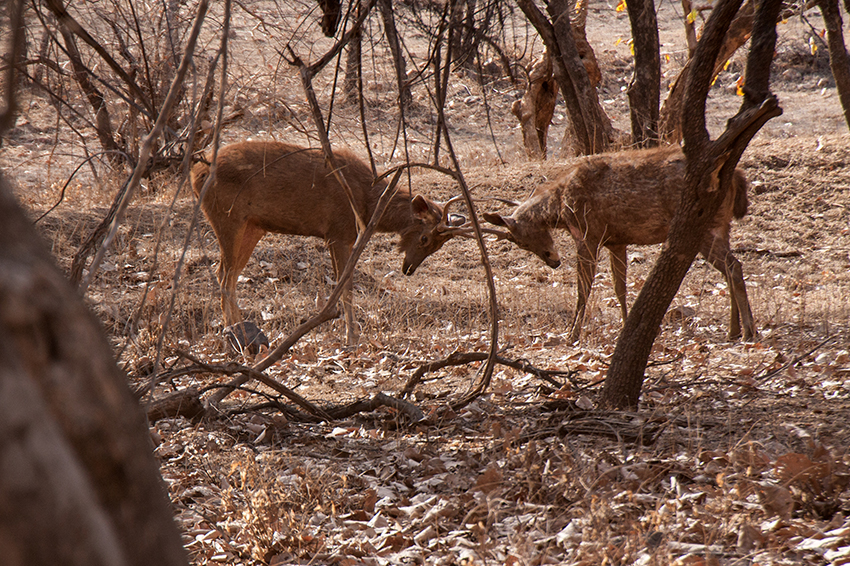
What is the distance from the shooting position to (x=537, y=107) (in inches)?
566

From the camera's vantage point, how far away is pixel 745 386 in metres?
4.31

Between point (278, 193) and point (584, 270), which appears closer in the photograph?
point (584, 270)

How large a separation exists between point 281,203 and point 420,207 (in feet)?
5.57

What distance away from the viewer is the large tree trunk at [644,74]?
37.7 ft

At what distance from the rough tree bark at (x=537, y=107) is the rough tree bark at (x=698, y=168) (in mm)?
10818

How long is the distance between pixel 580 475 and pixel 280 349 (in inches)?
72.4

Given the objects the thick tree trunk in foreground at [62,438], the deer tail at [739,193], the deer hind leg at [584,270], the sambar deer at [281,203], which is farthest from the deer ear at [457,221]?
the thick tree trunk in foreground at [62,438]

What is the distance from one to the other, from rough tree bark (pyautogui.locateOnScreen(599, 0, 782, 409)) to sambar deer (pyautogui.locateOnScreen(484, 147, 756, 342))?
286 cm

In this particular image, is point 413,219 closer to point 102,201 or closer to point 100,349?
point 102,201

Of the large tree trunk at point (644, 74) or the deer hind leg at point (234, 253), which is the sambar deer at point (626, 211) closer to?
the deer hind leg at point (234, 253)

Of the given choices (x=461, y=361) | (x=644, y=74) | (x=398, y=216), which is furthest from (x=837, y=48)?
(x=644, y=74)

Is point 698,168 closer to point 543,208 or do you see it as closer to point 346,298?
point 543,208

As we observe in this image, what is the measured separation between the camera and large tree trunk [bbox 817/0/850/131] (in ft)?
22.0

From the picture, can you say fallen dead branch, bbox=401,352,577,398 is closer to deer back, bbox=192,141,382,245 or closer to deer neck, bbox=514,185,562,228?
deer neck, bbox=514,185,562,228
